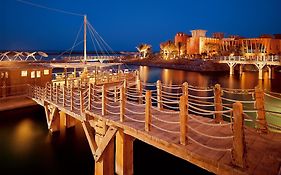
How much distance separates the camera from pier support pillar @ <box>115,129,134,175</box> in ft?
27.9

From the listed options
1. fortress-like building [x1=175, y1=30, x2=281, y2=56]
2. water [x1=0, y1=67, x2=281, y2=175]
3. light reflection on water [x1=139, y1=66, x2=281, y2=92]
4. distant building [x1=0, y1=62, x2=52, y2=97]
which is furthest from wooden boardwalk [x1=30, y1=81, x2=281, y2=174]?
fortress-like building [x1=175, y1=30, x2=281, y2=56]

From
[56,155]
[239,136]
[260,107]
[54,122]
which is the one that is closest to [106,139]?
[239,136]

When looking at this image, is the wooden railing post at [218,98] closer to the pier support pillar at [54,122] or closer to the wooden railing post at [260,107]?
the wooden railing post at [260,107]

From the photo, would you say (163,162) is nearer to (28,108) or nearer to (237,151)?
(237,151)

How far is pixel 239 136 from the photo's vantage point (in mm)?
5016

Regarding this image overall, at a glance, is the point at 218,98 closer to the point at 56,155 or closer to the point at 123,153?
the point at 123,153

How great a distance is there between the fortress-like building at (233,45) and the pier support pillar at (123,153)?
5494 centimetres

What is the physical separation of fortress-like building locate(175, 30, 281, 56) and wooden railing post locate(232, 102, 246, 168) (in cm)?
5678

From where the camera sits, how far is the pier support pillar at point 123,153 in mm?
8500

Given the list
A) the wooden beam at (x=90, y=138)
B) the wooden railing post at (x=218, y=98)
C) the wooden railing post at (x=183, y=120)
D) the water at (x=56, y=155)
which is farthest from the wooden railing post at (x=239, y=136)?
the water at (x=56, y=155)

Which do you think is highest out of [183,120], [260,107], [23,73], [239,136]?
[23,73]

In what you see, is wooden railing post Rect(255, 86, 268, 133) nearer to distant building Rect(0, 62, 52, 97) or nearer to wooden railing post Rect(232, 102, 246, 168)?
wooden railing post Rect(232, 102, 246, 168)

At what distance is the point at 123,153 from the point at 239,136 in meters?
4.59

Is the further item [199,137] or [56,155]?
[56,155]
